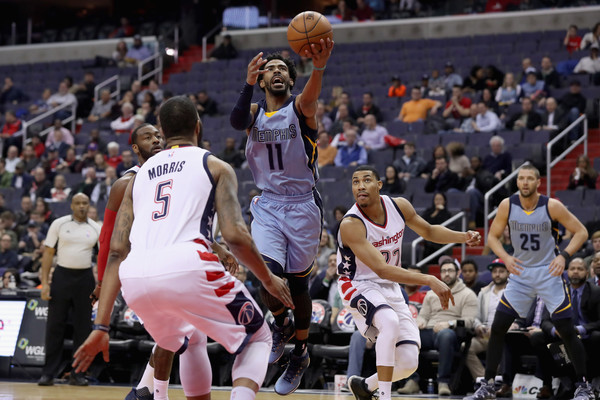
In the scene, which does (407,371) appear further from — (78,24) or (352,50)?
(78,24)

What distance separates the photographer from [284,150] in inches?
259

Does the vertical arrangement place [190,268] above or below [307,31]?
below

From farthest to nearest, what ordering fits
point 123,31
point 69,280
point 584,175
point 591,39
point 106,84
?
point 123,31 → point 106,84 → point 591,39 → point 584,175 → point 69,280

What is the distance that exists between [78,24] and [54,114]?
7.26 metres

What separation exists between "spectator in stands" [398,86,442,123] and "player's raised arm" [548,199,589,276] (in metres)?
7.80

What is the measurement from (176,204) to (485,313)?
256 inches

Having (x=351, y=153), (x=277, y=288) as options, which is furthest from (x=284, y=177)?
(x=351, y=153)

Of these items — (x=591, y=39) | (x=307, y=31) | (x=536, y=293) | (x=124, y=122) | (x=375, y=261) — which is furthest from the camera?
(x=124, y=122)

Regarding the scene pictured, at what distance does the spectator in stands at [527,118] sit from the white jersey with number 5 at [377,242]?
27.5 feet

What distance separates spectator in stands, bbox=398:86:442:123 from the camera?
16.5m

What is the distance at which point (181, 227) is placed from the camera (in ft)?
14.9

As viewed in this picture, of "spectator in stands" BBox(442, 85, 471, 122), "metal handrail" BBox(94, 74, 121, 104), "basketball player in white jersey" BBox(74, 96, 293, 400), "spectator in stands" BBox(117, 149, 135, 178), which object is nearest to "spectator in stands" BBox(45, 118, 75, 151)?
"metal handrail" BBox(94, 74, 121, 104)

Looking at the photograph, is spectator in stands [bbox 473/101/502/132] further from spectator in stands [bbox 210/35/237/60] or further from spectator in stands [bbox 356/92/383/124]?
spectator in stands [bbox 210/35/237/60]

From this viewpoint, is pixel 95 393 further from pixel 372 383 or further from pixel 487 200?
pixel 487 200
